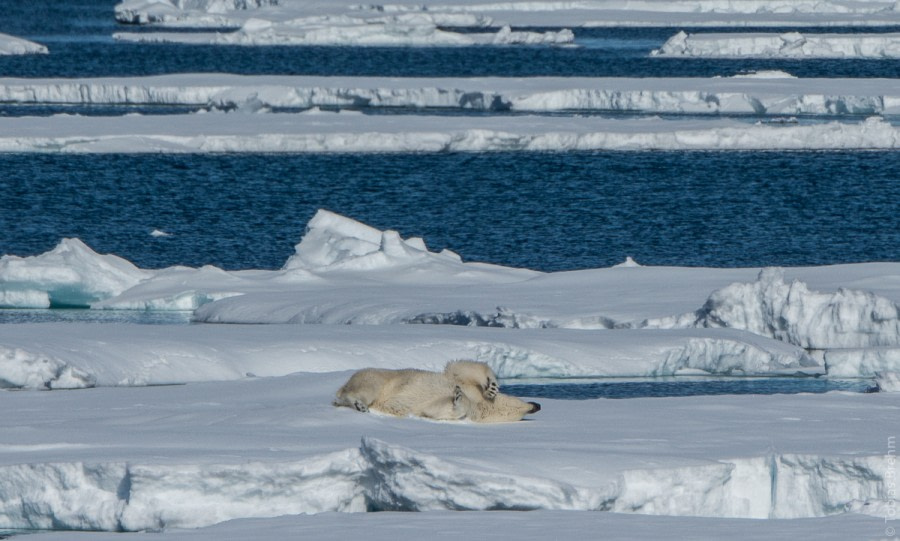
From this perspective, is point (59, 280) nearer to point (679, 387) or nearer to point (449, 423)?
point (679, 387)

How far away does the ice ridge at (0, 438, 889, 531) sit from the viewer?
22.1 feet

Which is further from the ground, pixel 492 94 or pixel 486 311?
pixel 486 311

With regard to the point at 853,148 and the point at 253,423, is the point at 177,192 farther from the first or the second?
the point at 253,423

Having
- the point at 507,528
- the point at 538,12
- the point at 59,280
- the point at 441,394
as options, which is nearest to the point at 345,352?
the point at 441,394

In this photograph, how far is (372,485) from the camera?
22.9 feet

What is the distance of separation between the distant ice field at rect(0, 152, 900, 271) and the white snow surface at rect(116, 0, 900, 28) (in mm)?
26325

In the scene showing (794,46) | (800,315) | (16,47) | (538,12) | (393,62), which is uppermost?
(800,315)

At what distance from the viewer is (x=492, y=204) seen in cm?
2444

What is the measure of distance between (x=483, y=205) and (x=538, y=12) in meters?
40.2

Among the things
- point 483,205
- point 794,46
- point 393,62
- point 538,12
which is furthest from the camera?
point 538,12

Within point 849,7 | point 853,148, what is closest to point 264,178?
point 853,148

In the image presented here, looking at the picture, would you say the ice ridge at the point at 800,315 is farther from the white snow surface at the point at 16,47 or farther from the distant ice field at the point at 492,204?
the white snow surface at the point at 16,47

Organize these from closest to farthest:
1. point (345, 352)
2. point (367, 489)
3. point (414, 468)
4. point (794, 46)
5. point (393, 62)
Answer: point (414, 468) → point (367, 489) → point (345, 352) → point (794, 46) → point (393, 62)

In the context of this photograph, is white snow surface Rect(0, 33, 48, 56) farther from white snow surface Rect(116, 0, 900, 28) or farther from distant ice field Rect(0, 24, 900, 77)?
white snow surface Rect(116, 0, 900, 28)
